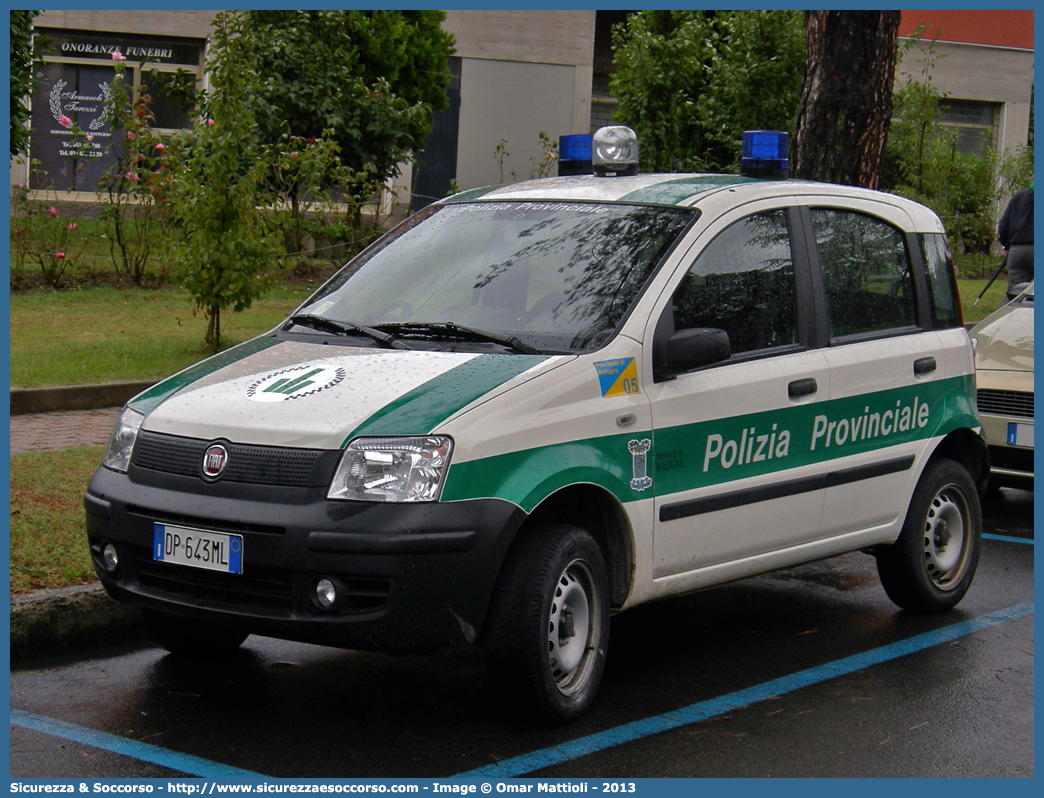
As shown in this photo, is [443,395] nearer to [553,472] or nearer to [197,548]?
[553,472]

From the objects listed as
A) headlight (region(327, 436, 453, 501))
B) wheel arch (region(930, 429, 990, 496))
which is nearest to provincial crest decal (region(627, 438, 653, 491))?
headlight (region(327, 436, 453, 501))

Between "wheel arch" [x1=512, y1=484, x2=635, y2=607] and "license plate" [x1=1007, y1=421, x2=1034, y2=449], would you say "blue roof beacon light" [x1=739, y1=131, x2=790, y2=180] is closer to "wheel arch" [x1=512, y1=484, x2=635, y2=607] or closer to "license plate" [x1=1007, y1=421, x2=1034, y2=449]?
"wheel arch" [x1=512, y1=484, x2=635, y2=607]

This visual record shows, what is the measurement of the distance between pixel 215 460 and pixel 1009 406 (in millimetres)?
5738

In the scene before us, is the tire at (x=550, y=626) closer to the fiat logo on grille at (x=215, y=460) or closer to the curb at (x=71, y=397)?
the fiat logo on grille at (x=215, y=460)

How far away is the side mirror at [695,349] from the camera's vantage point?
4754 millimetres

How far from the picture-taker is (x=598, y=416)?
4.55 m

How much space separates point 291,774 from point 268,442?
3.39 feet

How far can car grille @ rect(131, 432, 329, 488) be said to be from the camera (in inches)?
164

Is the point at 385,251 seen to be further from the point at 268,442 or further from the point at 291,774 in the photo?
the point at 291,774

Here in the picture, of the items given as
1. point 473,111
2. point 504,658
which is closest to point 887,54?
point 504,658

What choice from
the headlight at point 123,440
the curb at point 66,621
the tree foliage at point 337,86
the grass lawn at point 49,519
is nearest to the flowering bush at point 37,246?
the tree foliage at point 337,86

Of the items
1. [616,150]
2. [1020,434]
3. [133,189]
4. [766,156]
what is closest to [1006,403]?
[1020,434]

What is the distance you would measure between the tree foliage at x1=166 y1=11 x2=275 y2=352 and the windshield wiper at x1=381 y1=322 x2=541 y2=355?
6411 millimetres

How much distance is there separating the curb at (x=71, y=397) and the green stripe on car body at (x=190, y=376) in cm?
451
